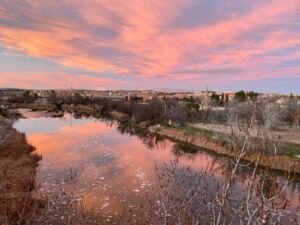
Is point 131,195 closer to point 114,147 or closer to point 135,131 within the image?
point 114,147

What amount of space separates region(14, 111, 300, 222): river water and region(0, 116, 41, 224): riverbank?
84 centimetres

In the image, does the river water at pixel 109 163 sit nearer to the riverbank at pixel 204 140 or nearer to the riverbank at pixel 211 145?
the riverbank at pixel 211 145

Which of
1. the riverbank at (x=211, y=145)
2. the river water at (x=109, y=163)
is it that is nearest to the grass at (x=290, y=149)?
the riverbank at (x=211, y=145)

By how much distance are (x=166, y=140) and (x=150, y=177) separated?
696 inches

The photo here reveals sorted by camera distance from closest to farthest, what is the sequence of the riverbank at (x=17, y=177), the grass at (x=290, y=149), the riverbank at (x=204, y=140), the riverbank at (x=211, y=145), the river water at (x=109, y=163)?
the riverbank at (x=17, y=177) → the river water at (x=109, y=163) → the riverbank at (x=204, y=140) → the riverbank at (x=211, y=145) → the grass at (x=290, y=149)

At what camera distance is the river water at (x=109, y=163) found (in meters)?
16.5

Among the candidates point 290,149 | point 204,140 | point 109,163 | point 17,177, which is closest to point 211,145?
point 204,140

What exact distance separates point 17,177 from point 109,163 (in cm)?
758

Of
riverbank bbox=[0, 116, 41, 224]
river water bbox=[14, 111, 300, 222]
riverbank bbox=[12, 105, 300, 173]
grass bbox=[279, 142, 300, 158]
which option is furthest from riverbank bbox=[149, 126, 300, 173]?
riverbank bbox=[0, 116, 41, 224]

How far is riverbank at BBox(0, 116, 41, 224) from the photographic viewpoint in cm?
1312

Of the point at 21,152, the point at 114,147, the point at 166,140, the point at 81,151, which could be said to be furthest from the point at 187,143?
the point at 21,152

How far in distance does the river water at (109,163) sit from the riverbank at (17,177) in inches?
32.9

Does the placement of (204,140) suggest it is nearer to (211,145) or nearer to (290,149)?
(211,145)

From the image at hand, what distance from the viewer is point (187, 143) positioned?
3581 cm
